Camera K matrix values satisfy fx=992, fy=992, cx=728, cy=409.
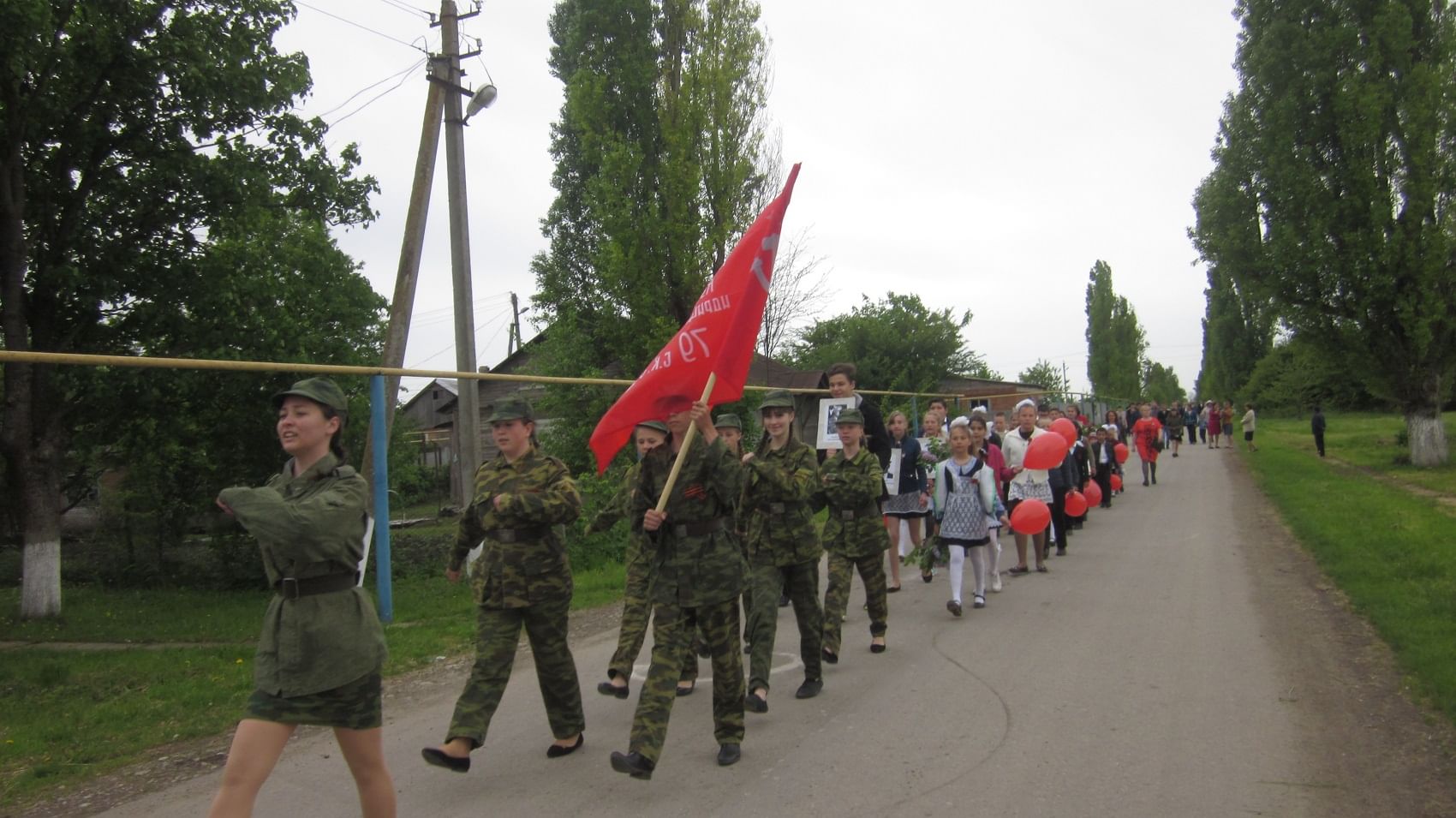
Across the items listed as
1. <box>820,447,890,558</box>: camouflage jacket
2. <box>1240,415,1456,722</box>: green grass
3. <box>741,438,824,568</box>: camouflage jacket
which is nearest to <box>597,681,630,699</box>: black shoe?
<box>741,438,824,568</box>: camouflage jacket

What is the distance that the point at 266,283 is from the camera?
43.9ft

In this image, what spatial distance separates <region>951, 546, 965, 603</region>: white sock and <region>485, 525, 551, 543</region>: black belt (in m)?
4.80

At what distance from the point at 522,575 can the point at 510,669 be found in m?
0.46

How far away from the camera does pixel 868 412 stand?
28.1 feet

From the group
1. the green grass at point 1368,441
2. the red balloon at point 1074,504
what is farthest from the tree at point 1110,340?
the red balloon at point 1074,504

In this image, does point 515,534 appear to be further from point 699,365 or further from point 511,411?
point 699,365

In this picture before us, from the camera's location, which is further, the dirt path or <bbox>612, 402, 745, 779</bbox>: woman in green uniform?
<bbox>612, 402, 745, 779</bbox>: woman in green uniform

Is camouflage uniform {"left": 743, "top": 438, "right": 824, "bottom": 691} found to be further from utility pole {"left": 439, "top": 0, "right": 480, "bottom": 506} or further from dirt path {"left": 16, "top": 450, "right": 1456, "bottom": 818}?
utility pole {"left": 439, "top": 0, "right": 480, "bottom": 506}

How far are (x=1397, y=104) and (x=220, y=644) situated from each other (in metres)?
25.4

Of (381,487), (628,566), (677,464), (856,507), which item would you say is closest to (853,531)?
(856,507)

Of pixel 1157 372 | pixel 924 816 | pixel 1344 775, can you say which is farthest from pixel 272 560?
pixel 1157 372

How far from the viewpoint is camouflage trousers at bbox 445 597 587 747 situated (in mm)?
4742

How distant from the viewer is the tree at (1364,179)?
72.7 feet

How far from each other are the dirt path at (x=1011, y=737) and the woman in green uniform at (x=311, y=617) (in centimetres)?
128
